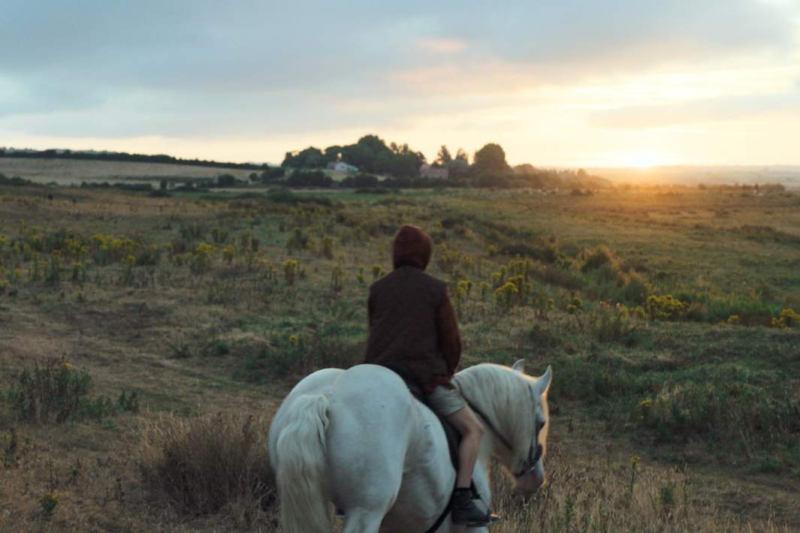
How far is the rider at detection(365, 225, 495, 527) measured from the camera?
413 cm

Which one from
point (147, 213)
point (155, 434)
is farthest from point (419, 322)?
point (147, 213)

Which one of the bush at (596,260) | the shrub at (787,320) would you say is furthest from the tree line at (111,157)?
the shrub at (787,320)

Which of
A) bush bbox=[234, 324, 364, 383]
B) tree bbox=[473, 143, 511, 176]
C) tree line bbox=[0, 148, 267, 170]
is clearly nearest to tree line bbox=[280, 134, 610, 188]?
tree bbox=[473, 143, 511, 176]

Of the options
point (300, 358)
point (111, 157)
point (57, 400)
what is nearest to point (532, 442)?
point (57, 400)

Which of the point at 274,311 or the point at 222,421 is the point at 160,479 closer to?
the point at 222,421

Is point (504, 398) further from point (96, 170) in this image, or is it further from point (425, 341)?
point (96, 170)

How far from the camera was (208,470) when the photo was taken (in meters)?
5.93

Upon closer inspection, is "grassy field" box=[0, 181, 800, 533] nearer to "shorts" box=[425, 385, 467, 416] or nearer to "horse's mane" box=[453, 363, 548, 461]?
"horse's mane" box=[453, 363, 548, 461]

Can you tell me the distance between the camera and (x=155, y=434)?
6477 millimetres

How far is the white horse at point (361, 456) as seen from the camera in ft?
11.7

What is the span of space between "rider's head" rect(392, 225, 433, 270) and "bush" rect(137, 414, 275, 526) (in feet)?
8.16

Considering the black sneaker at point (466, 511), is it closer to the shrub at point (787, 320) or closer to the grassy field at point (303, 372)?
the grassy field at point (303, 372)

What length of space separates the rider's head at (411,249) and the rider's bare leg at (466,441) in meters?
0.84

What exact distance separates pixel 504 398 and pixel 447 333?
579mm
